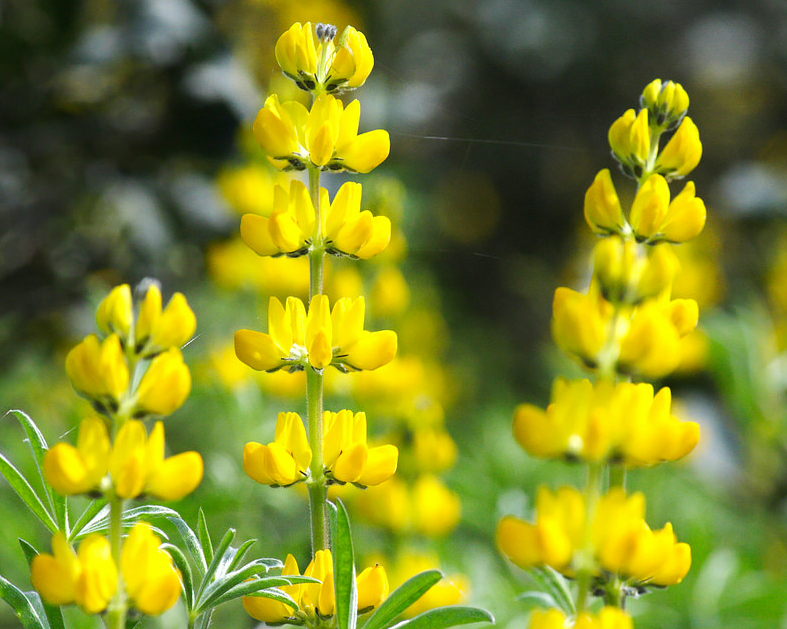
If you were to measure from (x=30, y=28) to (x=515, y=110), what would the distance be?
223 cm

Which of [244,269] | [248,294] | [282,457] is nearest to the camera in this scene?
[282,457]

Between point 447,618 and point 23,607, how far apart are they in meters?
0.23

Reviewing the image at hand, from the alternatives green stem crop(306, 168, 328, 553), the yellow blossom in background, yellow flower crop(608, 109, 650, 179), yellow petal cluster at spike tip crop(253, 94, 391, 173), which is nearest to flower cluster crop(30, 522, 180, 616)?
green stem crop(306, 168, 328, 553)

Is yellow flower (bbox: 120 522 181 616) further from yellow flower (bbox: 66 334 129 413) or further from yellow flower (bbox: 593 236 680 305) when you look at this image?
yellow flower (bbox: 593 236 680 305)

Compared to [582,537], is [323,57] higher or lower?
higher

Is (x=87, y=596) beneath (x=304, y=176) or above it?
beneath

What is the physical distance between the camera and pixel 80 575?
0.34 metres

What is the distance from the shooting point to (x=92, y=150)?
1364 mm

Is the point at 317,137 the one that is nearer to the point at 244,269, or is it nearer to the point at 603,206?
the point at 603,206

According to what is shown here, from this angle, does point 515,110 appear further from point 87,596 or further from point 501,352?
point 87,596

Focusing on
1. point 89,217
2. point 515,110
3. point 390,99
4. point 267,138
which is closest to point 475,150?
point 515,110

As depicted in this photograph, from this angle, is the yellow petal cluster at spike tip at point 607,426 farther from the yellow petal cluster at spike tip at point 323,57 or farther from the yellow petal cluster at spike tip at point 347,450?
the yellow petal cluster at spike tip at point 323,57

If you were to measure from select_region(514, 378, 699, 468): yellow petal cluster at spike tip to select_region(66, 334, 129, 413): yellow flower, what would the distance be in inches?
7.2

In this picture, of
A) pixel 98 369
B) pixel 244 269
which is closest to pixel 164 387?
pixel 98 369
